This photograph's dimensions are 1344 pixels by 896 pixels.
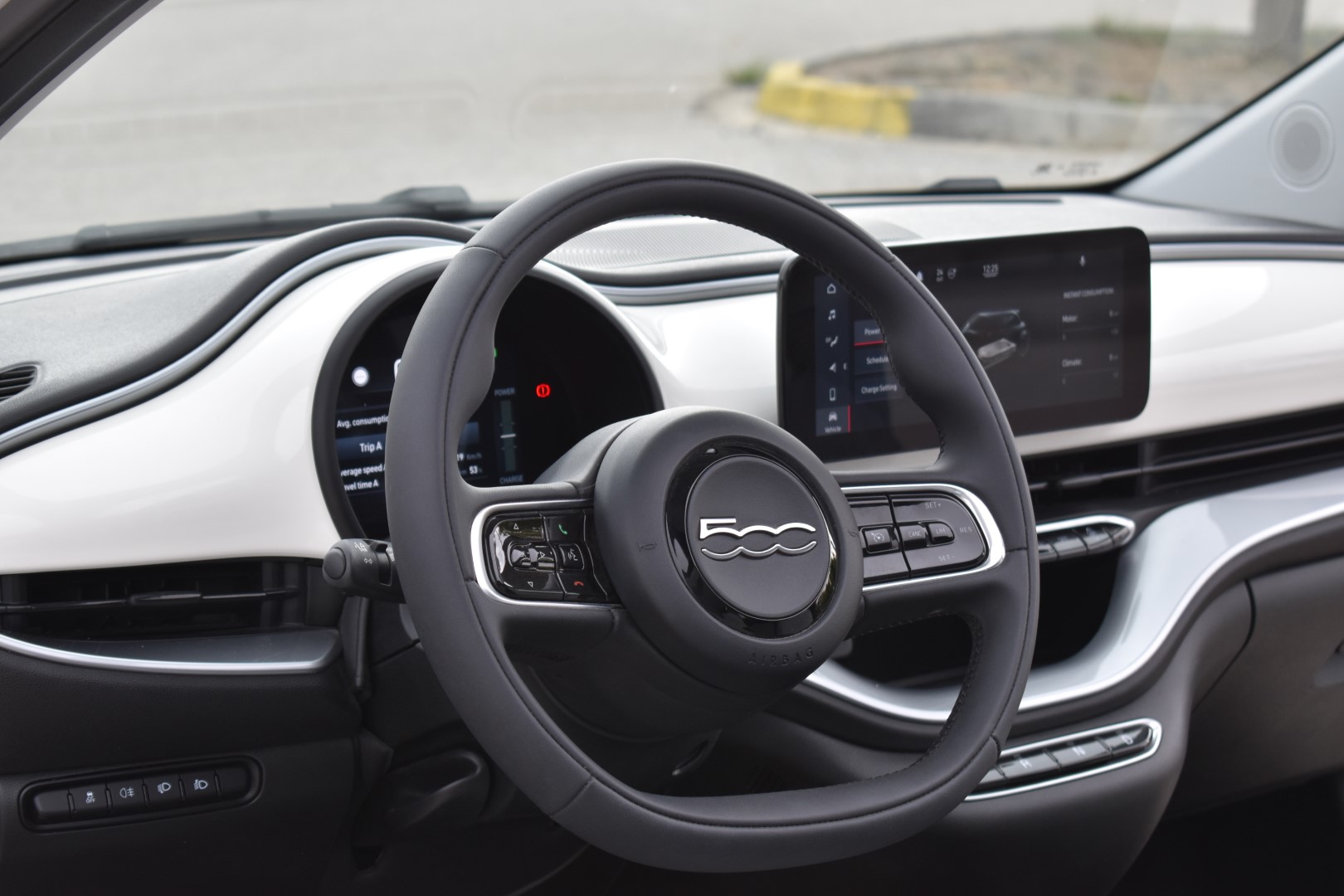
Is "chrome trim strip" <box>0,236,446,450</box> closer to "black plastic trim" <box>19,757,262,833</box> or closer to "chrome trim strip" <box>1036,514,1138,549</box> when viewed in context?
"black plastic trim" <box>19,757,262,833</box>

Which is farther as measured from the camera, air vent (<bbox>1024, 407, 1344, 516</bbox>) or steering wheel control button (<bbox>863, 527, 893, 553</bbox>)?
air vent (<bbox>1024, 407, 1344, 516</bbox>)

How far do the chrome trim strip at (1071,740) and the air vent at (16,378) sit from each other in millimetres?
1177

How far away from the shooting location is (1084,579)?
6.34ft

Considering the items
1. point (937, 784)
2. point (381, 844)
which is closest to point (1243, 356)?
point (937, 784)

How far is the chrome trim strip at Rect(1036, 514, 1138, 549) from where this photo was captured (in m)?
1.81

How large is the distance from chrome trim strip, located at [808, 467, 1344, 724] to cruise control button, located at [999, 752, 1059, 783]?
0.06 meters

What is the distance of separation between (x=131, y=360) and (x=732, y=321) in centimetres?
70

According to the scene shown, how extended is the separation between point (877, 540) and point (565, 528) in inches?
11.9

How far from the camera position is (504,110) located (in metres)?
2.12

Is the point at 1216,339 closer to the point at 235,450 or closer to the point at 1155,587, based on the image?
the point at 1155,587

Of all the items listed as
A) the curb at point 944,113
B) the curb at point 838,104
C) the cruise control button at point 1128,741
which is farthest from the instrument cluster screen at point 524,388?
the curb at point 838,104

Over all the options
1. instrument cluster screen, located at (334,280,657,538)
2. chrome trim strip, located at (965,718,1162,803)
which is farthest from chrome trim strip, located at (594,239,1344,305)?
chrome trim strip, located at (965,718,1162,803)

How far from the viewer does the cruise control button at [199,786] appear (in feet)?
4.43

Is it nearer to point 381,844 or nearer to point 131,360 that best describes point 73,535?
point 131,360
